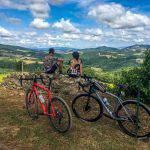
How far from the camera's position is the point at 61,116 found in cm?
939

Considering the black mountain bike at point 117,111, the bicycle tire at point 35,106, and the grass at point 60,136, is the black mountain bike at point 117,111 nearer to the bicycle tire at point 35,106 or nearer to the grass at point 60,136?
the grass at point 60,136

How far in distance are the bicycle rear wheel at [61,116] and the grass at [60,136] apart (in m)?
0.24

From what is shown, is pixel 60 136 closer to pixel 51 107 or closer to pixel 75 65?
pixel 51 107

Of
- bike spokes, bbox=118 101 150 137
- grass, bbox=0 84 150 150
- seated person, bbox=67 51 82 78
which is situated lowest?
grass, bbox=0 84 150 150

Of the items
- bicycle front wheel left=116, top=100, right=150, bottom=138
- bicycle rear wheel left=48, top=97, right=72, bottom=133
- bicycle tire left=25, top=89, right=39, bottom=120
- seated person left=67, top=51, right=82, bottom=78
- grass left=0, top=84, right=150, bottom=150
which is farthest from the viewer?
seated person left=67, top=51, right=82, bottom=78

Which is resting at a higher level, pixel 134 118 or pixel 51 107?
pixel 51 107

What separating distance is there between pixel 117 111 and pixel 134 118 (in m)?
0.65

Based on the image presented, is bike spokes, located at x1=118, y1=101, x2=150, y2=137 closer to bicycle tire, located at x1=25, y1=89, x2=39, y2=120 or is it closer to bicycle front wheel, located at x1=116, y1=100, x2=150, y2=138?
bicycle front wheel, located at x1=116, y1=100, x2=150, y2=138

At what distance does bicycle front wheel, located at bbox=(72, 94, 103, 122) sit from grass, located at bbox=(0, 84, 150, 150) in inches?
10.5

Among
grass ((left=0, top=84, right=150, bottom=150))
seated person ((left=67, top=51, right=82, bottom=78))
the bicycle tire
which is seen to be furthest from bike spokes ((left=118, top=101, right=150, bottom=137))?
seated person ((left=67, top=51, right=82, bottom=78))

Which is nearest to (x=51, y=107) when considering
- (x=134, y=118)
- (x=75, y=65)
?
(x=134, y=118)

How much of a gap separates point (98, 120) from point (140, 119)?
2034mm

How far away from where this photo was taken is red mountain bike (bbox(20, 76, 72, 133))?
9141 millimetres

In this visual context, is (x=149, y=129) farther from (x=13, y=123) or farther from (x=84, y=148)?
(x=13, y=123)
